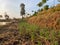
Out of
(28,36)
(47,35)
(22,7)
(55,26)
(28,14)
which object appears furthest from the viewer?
(22,7)

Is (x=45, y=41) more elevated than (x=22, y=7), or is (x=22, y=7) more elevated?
(x=22, y=7)

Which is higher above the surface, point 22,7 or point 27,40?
point 22,7

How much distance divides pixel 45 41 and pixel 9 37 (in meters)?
2.07

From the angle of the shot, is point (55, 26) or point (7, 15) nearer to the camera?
point (55, 26)

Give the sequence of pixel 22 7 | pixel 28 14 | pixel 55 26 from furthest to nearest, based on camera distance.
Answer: pixel 22 7
pixel 28 14
pixel 55 26

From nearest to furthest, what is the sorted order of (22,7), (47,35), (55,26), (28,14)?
1. (47,35)
2. (55,26)
3. (28,14)
4. (22,7)

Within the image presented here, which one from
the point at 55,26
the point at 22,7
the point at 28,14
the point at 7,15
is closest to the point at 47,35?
the point at 55,26

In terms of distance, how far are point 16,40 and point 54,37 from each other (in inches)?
60.9

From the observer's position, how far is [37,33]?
1013 centimetres

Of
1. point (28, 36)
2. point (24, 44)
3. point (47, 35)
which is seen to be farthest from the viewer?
point (28, 36)

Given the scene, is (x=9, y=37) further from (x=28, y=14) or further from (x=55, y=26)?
(x=28, y=14)

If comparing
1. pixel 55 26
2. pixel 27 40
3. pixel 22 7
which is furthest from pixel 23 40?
pixel 22 7

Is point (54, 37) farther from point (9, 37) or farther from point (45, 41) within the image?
point (9, 37)

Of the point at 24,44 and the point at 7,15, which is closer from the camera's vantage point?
the point at 24,44
